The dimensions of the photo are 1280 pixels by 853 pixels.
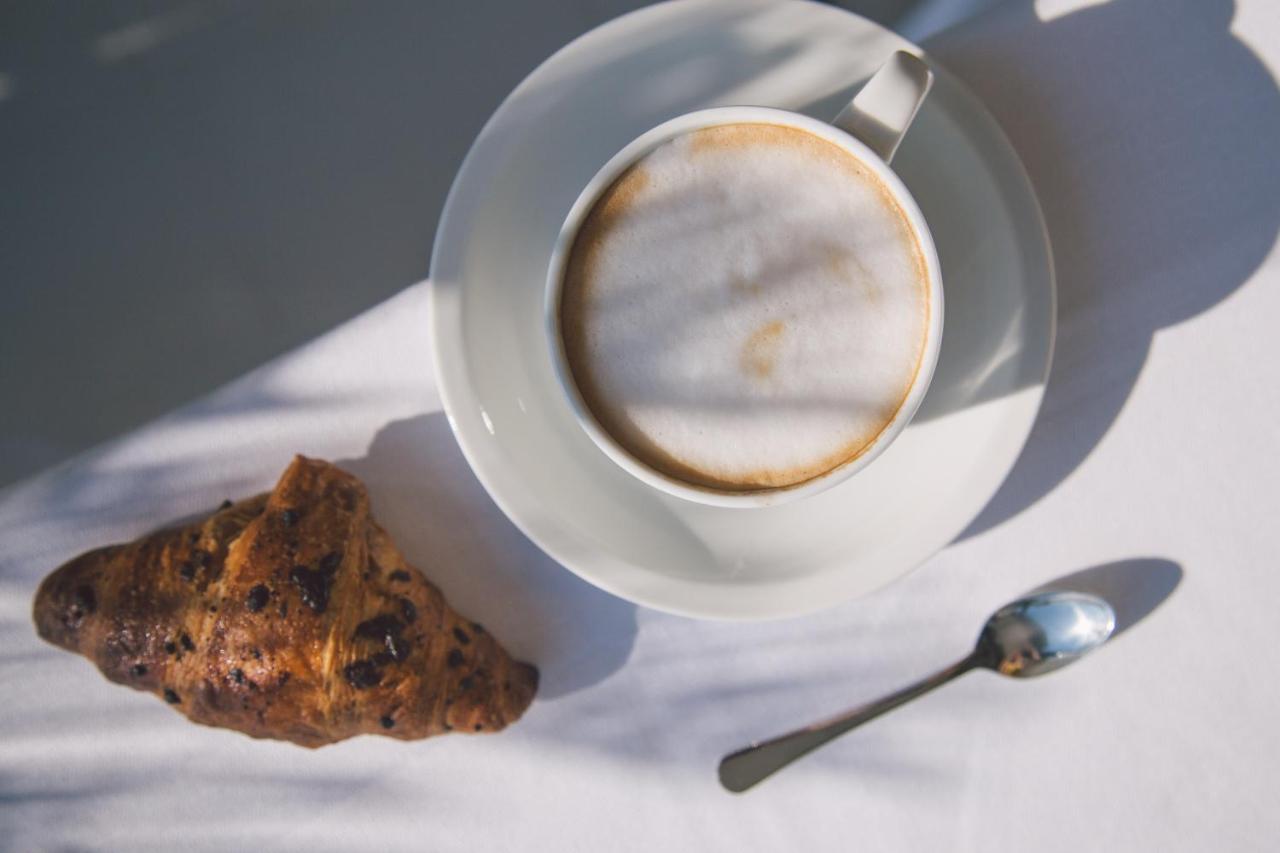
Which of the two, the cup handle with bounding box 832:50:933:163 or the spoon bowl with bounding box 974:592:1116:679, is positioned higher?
the cup handle with bounding box 832:50:933:163

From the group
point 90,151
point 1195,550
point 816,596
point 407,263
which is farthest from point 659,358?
point 90,151

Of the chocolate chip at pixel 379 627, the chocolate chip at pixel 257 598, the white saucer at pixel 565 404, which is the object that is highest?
the white saucer at pixel 565 404

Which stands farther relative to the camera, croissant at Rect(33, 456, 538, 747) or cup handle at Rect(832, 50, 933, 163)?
croissant at Rect(33, 456, 538, 747)

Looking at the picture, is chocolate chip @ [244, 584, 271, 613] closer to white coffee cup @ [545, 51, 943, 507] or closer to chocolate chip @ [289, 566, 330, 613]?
chocolate chip @ [289, 566, 330, 613]

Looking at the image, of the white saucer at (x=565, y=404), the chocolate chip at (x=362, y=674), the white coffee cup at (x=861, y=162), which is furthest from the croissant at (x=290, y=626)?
the white coffee cup at (x=861, y=162)

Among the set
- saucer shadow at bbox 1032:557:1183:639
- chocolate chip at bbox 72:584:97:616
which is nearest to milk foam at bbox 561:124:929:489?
saucer shadow at bbox 1032:557:1183:639

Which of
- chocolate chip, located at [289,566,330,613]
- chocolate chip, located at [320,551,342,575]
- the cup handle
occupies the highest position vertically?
the cup handle

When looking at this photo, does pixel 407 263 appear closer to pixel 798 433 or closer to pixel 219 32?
pixel 219 32

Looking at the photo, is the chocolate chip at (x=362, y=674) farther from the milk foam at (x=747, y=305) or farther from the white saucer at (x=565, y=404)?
the milk foam at (x=747, y=305)
